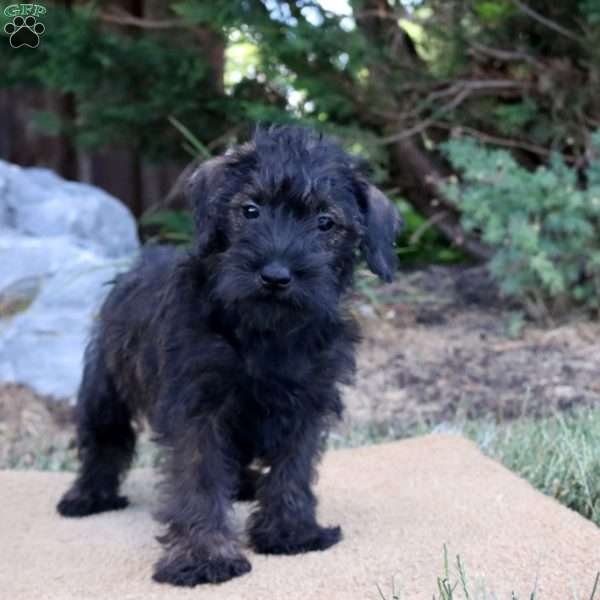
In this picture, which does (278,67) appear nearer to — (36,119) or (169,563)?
(36,119)

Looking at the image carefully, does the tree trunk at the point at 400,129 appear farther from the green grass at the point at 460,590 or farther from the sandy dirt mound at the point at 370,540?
the green grass at the point at 460,590

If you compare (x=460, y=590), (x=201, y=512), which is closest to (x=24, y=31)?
(x=201, y=512)

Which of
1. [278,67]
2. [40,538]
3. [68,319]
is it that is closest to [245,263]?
[40,538]

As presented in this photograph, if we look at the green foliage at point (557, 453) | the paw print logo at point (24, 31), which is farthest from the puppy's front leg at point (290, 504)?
the paw print logo at point (24, 31)

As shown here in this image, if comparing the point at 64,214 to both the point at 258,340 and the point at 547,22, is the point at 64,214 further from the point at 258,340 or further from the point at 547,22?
the point at 258,340

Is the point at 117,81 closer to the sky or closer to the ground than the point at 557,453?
closer to the sky

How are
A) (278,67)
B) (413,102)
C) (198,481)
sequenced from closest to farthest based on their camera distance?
1. (198,481)
2. (278,67)
3. (413,102)
